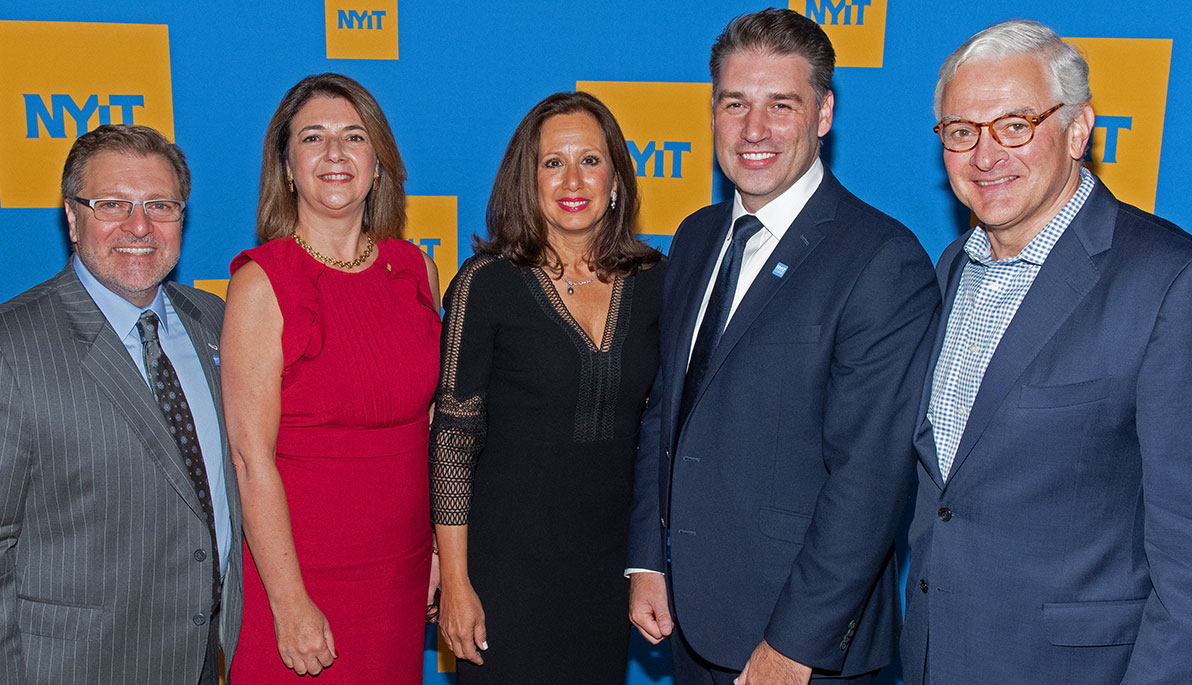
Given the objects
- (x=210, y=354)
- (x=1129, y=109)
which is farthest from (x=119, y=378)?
(x=1129, y=109)

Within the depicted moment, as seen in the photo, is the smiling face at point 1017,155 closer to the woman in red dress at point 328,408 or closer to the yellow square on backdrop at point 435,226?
the woman in red dress at point 328,408

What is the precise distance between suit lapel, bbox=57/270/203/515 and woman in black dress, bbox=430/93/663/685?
55cm

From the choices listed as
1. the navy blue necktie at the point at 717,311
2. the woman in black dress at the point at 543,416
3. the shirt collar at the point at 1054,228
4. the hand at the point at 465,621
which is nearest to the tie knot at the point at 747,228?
the navy blue necktie at the point at 717,311

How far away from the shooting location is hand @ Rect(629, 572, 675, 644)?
2.08 m

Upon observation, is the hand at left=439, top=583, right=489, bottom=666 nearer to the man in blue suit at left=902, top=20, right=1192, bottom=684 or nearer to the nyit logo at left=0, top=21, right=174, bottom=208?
the man in blue suit at left=902, top=20, right=1192, bottom=684

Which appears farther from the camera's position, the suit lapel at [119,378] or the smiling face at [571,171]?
the smiling face at [571,171]

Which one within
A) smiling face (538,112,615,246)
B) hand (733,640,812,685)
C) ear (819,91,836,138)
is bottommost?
hand (733,640,812,685)

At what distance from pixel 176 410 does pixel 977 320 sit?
161 centimetres

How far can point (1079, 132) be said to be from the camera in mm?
1581

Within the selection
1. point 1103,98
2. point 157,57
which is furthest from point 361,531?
point 1103,98

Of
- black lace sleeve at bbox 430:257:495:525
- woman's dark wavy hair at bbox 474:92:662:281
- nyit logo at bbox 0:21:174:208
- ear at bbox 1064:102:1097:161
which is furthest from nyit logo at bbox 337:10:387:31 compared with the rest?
ear at bbox 1064:102:1097:161

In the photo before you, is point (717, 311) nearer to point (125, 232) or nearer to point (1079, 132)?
point (1079, 132)

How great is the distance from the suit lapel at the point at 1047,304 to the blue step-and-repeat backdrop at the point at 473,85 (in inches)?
54.5

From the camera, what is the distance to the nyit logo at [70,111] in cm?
268
